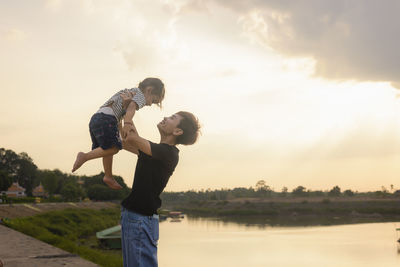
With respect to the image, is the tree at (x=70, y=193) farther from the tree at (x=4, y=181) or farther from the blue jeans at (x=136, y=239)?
the blue jeans at (x=136, y=239)

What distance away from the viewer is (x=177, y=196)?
428 feet

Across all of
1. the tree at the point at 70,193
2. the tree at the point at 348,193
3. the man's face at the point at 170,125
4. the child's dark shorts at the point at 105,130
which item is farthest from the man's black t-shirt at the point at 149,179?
the tree at the point at 348,193

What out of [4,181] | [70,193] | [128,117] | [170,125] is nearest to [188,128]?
[170,125]

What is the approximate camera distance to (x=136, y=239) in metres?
2.62

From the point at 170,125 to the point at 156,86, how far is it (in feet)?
1.52

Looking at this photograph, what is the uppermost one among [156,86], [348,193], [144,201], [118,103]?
[156,86]

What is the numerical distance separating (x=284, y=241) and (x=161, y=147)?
36.1 m

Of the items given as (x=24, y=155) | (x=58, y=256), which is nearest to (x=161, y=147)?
(x=58, y=256)

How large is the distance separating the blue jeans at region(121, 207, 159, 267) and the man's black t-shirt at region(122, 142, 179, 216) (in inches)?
1.9

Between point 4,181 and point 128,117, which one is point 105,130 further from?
point 4,181

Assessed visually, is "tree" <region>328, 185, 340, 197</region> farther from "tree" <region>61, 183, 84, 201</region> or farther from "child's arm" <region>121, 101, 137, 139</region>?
"child's arm" <region>121, 101, 137, 139</region>

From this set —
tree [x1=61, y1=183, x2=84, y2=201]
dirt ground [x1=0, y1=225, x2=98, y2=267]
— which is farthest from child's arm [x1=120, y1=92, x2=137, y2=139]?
tree [x1=61, y1=183, x2=84, y2=201]

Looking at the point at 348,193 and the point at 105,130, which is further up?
the point at 105,130

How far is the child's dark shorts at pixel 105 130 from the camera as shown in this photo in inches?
122
